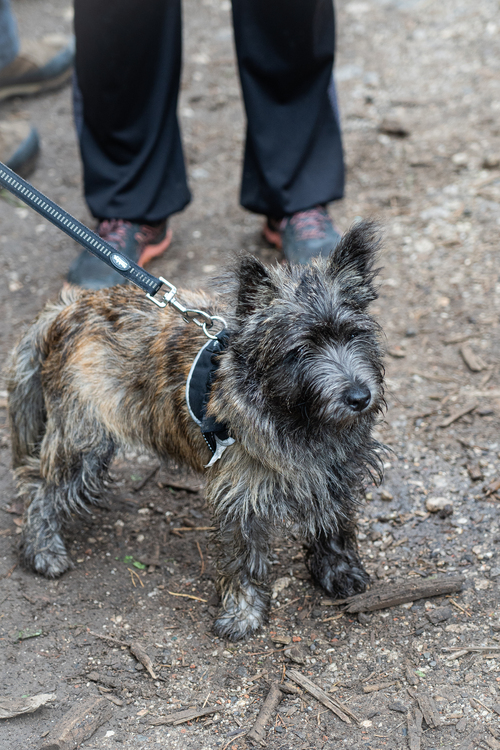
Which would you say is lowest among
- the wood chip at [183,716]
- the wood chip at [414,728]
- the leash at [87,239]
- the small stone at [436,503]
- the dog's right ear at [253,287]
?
the wood chip at [183,716]

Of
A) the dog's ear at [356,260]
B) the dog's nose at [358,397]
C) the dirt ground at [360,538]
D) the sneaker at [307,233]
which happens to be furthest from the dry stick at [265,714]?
the sneaker at [307,233]

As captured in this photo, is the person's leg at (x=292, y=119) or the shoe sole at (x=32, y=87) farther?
the shoe sole at (x=32, y=87)

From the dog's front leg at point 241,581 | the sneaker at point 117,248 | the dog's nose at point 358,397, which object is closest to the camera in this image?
the dog's nose at point 358,397

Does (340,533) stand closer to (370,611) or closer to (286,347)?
(370,611)

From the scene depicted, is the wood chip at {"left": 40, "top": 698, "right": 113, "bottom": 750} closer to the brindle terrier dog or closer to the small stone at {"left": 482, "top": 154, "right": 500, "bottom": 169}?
the brindle terrier dog

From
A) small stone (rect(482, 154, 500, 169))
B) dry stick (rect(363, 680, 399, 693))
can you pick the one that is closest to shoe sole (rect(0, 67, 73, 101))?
small stone (rect(482, 154, 500, 169))

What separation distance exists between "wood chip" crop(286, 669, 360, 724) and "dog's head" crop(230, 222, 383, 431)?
1174mm

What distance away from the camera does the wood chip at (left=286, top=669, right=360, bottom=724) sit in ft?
9.48

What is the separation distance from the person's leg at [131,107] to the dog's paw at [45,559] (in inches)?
104

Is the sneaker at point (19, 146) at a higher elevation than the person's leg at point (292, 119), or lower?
lower

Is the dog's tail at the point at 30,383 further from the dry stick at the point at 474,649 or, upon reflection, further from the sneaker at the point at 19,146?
the sneaker at the point at 19,146

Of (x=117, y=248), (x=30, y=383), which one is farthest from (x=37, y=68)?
(x=30, y=383)

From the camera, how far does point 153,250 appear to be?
18.8ft

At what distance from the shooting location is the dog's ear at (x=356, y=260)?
8.96ft
